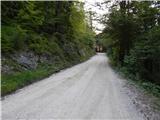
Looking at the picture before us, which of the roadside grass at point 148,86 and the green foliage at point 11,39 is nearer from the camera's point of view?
the roadside grass at point 148,86

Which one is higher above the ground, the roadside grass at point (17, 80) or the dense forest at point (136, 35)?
the dense forest at point (136, 35)

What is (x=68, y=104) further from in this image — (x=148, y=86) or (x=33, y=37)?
(x=33, y=37)

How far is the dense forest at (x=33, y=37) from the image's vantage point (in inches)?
579

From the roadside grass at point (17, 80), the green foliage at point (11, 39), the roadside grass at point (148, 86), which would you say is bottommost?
the roadside grass at point (148, 86)

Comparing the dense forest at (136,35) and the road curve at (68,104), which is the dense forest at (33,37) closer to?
the road curve at (68,104)

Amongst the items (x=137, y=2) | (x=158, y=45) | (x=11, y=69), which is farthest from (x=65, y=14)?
(x=11, y=69)

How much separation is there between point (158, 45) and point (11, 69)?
9.90 metres

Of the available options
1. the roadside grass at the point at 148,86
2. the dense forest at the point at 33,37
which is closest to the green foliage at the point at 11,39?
the dense forest at the point at 33,37

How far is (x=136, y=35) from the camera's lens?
25109 millimetres

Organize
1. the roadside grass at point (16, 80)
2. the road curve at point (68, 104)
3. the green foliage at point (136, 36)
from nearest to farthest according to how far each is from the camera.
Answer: the road curve at point (68, 104), the roadside grass at point (16, 80), the green foliage at point (136, 36)

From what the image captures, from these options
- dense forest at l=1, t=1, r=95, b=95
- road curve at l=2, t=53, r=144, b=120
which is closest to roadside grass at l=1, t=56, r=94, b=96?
dense forest at l=1, t=1, r=95, b=95

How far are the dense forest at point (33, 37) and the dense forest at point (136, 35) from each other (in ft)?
18.1

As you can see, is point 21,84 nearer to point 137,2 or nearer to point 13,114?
point 13,114

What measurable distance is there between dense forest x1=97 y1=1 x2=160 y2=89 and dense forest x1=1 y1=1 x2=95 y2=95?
5513 millimetres
